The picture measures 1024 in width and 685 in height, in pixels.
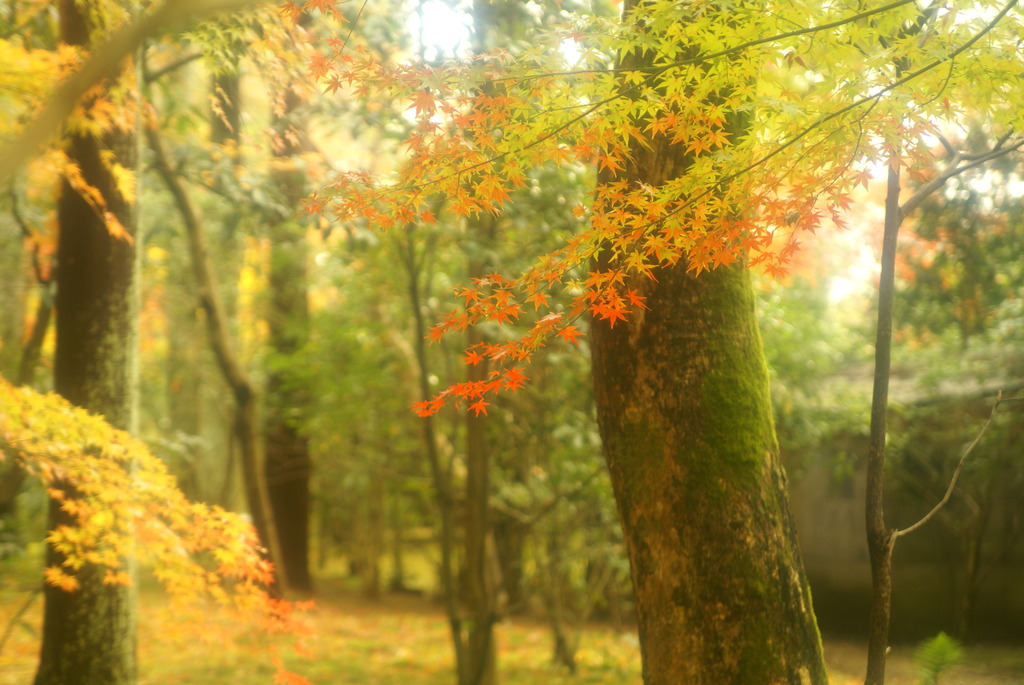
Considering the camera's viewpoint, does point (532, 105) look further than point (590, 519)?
No

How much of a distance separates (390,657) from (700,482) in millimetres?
6604

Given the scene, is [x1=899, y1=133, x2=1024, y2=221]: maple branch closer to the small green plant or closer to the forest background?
the forest background

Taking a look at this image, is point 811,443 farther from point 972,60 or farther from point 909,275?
point 972,60

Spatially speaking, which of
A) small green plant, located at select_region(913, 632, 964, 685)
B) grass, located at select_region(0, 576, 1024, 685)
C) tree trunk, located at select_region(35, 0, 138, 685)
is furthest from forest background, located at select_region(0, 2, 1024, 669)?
small green plant, located at select_region(913, 632, 964, 685)

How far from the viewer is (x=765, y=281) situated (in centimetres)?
778

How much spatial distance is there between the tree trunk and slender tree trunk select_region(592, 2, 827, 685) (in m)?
3.42

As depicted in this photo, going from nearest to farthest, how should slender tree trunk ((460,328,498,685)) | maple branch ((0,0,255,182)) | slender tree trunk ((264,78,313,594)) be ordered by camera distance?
maple branch ((0,0,255,182)) → slender tree trunk ((460,328,498,685)) → slender tree trunk ((264,78,313,594))

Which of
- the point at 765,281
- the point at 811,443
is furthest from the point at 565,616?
the point at 765,281

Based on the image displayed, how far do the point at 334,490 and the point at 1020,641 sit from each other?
8.87 metres

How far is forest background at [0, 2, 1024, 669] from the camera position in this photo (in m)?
6.21

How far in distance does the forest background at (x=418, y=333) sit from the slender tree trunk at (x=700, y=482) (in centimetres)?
158

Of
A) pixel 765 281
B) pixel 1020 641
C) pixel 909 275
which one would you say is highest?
pixel 909 275

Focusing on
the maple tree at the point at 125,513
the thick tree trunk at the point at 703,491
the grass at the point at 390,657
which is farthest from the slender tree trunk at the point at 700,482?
the grass at the point at 390,657

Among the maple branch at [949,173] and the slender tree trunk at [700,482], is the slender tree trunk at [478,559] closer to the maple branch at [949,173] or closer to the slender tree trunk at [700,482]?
the slender tree trunk at [700,482]
